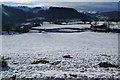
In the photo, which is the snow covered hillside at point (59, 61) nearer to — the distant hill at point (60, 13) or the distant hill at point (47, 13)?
the distant hill at point (47, 13)

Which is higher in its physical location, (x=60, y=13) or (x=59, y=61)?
(x=60, y=13)

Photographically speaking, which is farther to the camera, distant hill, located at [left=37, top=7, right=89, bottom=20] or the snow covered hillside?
distant hill, located at [left=37, top=7, right=89, bottom=20]

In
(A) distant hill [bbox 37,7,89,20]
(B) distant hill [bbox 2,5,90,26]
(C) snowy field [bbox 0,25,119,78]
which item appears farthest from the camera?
(A) distant hill [bbox 37,7,89,20]

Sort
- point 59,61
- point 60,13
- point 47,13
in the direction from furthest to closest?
point 60,13, point 47,13, point 59,61

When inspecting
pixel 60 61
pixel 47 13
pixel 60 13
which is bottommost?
pixel 60 61

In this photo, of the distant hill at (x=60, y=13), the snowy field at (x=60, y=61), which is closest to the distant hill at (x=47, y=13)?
the distant hill at (x=60, y=13)

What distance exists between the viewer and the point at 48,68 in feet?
32.5

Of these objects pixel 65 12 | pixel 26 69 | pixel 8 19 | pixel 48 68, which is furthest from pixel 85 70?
pixel 65 12

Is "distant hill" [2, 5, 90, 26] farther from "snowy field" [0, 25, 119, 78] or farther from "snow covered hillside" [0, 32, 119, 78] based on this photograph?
"snow covered hillside" [0, 32, 119, 78]

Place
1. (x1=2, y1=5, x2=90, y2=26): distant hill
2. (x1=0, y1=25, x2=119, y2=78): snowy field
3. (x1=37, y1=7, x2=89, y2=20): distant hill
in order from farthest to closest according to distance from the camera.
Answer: (x1=37, y1=7, x2=89, y2=20): distant hill < (x1=2, y1=5, x2=90, y2=26): distant hill < (x1=0, y1=25, x2=119, y2=78): snowy field

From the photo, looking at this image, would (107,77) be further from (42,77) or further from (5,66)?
(5,66)

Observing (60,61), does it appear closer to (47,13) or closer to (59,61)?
(59,61)

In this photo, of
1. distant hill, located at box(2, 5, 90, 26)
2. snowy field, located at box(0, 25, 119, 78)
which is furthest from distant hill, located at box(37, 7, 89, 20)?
snowy field, located at box(0, 25, 119, 78)

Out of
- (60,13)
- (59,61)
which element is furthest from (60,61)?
(60,13)
